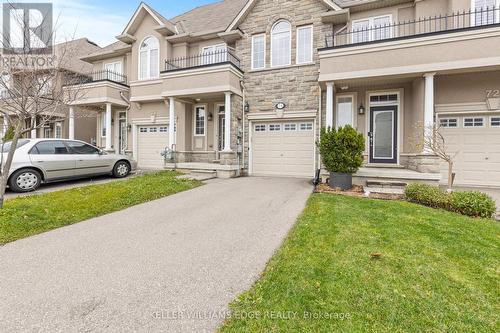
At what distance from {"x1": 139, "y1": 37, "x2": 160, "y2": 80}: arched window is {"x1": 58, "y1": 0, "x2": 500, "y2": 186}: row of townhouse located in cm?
5

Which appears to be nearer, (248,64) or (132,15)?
(248,64)

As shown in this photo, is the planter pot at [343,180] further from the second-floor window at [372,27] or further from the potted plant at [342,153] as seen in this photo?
the second-floor window at [372,27]

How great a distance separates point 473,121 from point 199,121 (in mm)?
11208

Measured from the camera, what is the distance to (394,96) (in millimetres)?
10258

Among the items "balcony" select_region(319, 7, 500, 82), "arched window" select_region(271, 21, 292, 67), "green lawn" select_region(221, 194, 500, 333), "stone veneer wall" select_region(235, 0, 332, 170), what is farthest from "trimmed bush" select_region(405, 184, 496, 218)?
"arched window" select_region(271, 21, 292, 67)

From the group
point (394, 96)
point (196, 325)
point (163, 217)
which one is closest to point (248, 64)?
point (394, 96)

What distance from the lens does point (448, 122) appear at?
9547 millimetres

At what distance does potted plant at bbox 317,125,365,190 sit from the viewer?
8.16 metres

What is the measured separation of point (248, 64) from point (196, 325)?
11.5 metres

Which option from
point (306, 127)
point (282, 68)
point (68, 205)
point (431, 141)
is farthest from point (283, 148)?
point (68, 205)

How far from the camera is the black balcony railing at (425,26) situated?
8678 mm

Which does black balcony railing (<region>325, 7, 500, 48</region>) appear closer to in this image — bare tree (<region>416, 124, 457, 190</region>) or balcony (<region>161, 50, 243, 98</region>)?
bare tree (<region>416, 124, 457, 190</region>)

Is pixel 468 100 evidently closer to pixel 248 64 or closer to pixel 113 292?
pixel 248 64

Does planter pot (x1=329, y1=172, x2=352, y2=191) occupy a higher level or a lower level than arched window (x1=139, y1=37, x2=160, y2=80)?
lower
